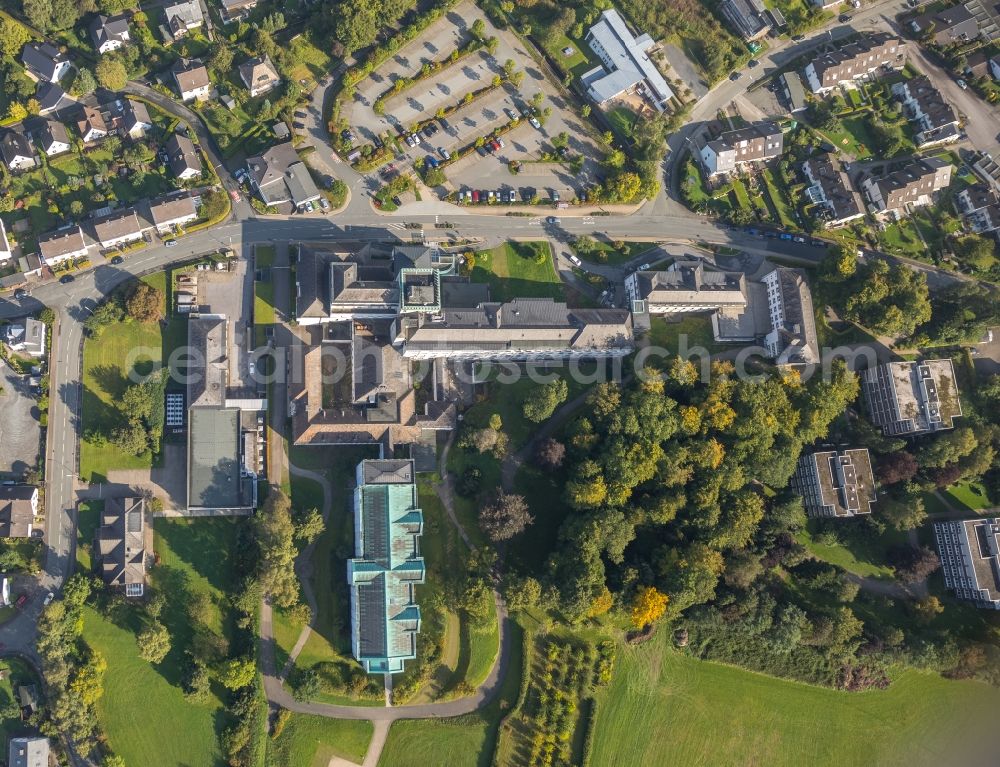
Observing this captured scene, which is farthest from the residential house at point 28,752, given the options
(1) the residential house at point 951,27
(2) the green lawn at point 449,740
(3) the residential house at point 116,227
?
(1) the residential house at point 951,27

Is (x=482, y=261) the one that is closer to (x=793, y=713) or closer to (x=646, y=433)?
(x=646, y=433)

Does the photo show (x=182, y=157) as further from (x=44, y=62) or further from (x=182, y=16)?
(x=44, y=62)

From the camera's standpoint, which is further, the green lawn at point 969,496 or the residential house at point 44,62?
the green lawn at point 969,496

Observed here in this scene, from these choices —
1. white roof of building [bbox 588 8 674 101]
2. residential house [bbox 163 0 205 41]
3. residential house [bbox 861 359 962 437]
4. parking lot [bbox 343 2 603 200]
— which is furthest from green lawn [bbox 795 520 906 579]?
residential house [bbox 163 0 205 41]

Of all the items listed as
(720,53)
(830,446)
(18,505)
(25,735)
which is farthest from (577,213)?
(25,735)

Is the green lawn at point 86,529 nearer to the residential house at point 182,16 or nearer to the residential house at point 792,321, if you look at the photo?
the residential house at point 182,16

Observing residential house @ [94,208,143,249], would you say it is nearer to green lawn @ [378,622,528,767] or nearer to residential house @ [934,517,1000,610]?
green lawn @ [378,622,528,767]

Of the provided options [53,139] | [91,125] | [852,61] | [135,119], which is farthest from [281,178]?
[852,61]
